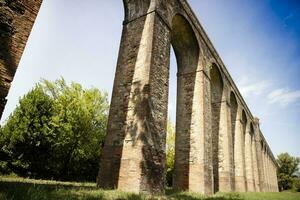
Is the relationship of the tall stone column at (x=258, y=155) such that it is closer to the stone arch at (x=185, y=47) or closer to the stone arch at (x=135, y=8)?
the stone arch at (x=185, y=47)

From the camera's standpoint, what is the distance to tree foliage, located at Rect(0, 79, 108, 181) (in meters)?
15.5

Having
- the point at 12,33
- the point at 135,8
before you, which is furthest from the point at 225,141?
the point at 12,33

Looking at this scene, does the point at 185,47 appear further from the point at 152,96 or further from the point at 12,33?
the point at 12,33

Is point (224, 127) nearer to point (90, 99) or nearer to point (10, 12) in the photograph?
point (90, 99)

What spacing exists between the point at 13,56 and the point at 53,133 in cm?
1284

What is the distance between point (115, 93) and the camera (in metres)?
7.96

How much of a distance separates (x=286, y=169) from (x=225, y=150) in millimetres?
59165

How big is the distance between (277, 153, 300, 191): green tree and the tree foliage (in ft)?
192

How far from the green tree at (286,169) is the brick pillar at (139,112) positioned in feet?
213

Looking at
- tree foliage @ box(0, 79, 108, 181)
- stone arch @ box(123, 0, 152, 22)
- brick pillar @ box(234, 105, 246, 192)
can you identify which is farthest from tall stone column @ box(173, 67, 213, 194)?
tree foliage @ box(0, 79, 108, 181)

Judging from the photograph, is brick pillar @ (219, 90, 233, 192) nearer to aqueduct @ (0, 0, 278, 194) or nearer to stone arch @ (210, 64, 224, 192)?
aqueduct @ (0, 0, 278, 194)

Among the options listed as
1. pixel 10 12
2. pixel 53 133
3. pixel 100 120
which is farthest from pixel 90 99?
pixel 10 12

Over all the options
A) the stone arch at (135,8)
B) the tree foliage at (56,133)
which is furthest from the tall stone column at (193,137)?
Result: the tree foliage at (56,133)

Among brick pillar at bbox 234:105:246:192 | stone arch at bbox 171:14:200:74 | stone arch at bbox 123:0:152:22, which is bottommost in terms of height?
brick pillar at bbox 234:105:246:192
